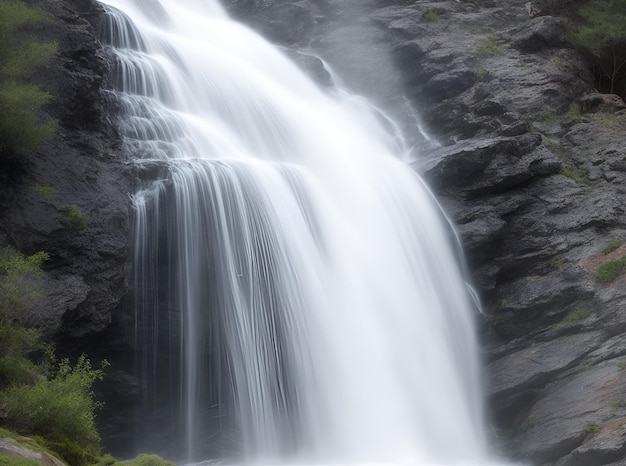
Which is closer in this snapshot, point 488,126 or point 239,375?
point 239,375

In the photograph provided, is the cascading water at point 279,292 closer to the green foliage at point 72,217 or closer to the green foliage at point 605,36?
the green foliage at point 72,217

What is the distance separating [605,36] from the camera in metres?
31.0

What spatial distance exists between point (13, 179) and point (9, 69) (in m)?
2.29

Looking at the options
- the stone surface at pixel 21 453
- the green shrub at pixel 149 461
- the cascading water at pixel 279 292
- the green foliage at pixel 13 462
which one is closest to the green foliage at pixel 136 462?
the green shrub at pixel 149 461

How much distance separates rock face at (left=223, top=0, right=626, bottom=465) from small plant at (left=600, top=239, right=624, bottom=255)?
0.03m

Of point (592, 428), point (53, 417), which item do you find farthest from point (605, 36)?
point (53, 417)

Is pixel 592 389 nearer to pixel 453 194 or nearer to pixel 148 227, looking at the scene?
pixel 453 194

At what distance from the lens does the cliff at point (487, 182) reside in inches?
585

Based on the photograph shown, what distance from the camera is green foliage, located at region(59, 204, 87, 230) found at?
48.3 feet

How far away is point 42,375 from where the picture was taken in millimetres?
11750

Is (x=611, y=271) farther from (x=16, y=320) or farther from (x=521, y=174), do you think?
(x=16, y=320)

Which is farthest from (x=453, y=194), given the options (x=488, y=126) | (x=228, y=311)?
(x=228, y=311)

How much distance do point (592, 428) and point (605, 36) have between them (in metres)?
21.6

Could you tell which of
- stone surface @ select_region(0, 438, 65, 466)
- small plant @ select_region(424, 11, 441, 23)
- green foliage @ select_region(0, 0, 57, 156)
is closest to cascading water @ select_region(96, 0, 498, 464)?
green foliage @ select_region(0, 0, 57, 156)
